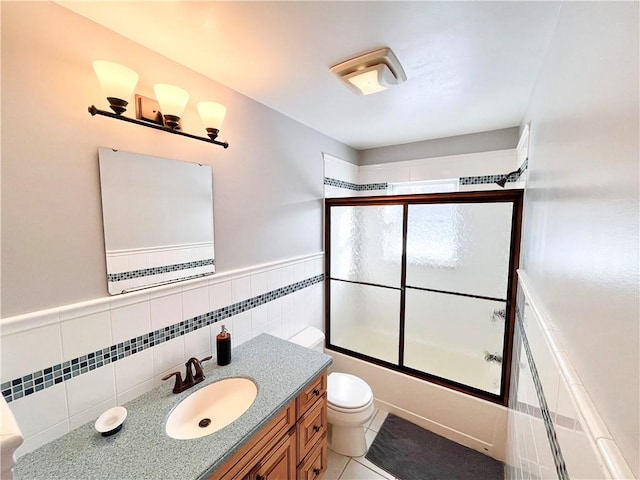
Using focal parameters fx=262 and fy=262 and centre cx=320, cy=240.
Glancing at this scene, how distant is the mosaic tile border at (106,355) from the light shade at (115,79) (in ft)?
3.38

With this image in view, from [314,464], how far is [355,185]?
2464mm

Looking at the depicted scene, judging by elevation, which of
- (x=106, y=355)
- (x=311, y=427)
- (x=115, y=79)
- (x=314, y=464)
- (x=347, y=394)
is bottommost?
(x=314, y=464)

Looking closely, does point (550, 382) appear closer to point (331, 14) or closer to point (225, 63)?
point (331, 14)

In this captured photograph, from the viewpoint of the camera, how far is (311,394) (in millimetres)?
1412

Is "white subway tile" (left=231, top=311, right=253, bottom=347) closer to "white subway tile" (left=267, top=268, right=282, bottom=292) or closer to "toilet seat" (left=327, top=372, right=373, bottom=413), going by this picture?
"white subway tile" (left=267, top=268, right=282, bottom=292)

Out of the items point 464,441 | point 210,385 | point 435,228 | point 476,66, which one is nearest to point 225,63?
point 476,66

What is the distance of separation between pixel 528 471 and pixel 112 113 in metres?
2.17

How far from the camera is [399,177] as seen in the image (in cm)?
277

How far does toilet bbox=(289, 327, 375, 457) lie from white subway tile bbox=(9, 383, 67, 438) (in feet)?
4.66

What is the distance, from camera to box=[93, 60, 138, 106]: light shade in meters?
0.96

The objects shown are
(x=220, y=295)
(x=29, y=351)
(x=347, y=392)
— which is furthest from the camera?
(x=347, y=392)

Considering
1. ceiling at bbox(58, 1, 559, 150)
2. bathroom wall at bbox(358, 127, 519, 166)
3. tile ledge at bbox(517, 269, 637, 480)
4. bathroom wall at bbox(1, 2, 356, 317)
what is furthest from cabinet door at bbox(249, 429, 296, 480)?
bathroom wall at bbox(358, 127, 519, 166)

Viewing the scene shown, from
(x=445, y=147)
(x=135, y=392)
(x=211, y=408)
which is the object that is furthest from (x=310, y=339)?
(x=445, y=147)

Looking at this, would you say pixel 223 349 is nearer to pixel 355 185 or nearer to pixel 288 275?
pixel 288 275
